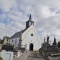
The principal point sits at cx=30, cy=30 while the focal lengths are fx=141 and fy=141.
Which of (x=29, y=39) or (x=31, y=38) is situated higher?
(x=31, y=38)

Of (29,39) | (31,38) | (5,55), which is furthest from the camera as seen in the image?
(31,38)

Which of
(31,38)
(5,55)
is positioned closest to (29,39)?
(31,38)

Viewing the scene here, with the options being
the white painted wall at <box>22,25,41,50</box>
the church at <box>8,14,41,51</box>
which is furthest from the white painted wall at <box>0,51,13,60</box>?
the white painted wall at <box>22,25,41,50</box>

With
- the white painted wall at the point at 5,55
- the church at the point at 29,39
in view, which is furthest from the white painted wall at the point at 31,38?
the white painted wall at the point at 5,55

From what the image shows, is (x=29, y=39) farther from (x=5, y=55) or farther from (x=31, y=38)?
(x=5, y=55)

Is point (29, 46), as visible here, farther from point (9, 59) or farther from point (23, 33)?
point (9, 59)

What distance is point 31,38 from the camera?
4772 cm

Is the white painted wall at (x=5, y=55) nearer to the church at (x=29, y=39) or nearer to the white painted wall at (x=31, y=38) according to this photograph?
the church at (x=29, y=39)

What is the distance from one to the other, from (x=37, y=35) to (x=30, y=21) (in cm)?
615

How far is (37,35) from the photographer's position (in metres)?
49.2

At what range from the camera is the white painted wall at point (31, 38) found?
4656cm

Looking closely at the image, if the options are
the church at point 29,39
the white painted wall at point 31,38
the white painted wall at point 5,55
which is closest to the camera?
the white painted wall at point 5,55

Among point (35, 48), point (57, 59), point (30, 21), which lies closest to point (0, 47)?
point (57, 59)

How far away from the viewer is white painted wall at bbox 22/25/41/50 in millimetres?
46562
